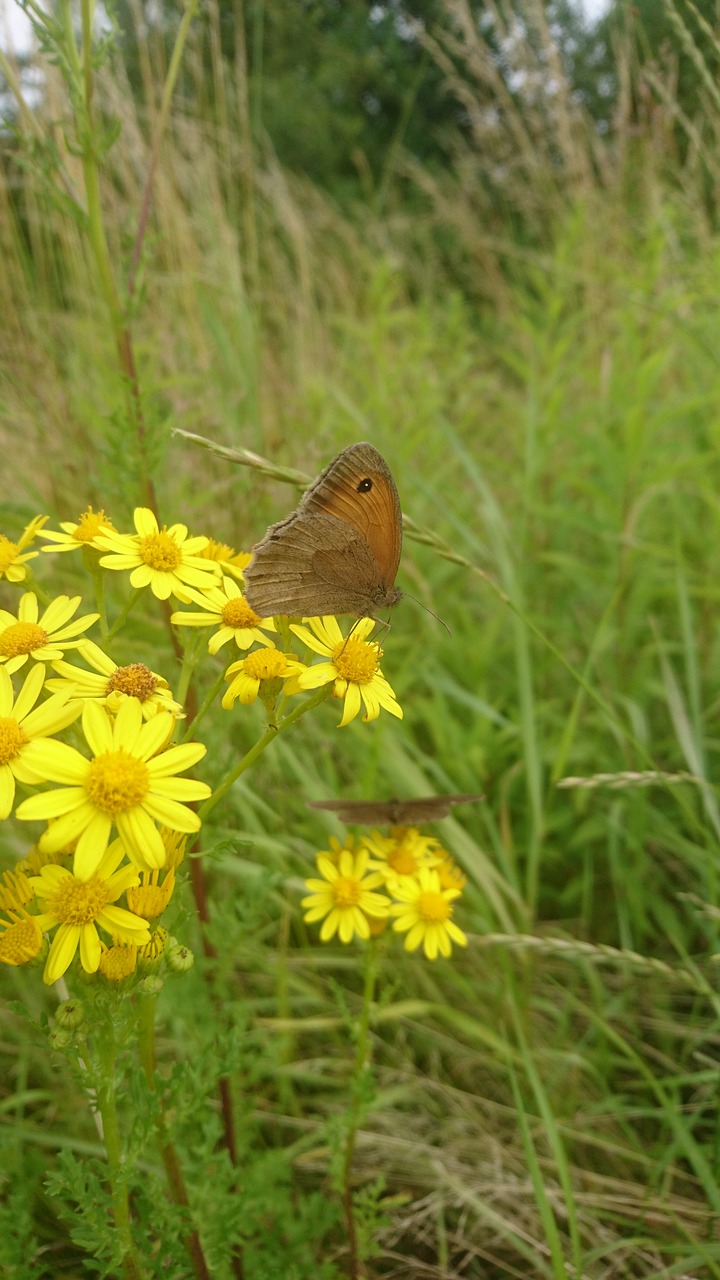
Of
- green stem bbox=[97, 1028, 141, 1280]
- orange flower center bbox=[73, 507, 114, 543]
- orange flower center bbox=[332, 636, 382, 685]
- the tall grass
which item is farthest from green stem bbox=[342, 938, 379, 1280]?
orange flower center bbox=[73, 507, 114, 543]

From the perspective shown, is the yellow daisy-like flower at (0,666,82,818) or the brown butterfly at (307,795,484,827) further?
the brown butterfly at (307,795,484,827)

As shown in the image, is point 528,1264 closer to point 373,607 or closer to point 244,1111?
point 244,1111

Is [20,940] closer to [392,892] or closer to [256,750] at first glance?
[256,750]

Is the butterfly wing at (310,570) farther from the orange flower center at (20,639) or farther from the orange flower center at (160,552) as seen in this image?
the orange flower center at (20,639)

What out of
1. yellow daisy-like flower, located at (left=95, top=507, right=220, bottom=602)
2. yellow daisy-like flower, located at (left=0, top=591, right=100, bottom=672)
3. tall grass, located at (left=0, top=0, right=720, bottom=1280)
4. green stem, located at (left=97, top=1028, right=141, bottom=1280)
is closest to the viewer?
green stem, located at (left=97, top=1028, right=141, bottom=1280)

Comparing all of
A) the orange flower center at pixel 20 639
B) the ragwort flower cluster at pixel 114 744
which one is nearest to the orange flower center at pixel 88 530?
the ragwort flower cluster at pixel 114 744

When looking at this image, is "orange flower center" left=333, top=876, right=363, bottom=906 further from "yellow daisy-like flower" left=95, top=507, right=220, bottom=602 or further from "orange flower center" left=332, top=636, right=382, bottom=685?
"yellow daisy-like flower" left=95, top=507, right=220, bottom=602

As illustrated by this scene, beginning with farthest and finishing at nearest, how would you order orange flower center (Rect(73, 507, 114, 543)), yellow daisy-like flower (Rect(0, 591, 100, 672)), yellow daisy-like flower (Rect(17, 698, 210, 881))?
orange flower center (Rect(73, 507, 114, 543)) → yellow daisy-like flower (Rect(0, 591, 100, 672)) → yellow daisy-like flower (Rect(17, 698, 210, 881))
